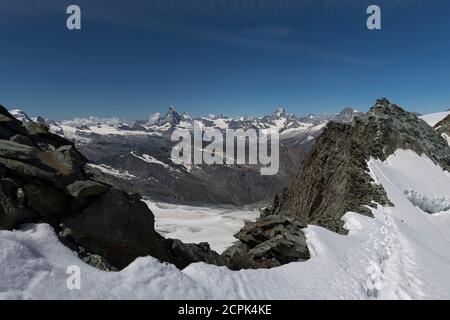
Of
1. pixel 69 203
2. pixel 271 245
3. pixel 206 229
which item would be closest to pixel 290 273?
pixel 271 245

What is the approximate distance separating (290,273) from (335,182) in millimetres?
24948

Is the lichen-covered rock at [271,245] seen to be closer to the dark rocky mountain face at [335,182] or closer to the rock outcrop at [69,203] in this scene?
the dark rocky mountain face at [335,182]

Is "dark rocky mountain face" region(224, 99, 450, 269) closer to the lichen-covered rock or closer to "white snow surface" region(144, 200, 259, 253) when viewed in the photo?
the lichen-covered rock

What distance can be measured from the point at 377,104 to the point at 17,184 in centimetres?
5613

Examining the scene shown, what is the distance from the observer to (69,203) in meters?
18.5

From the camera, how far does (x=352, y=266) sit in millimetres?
20359

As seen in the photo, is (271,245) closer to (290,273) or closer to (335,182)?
(290,273)

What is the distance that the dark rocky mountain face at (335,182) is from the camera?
25938 millimetres

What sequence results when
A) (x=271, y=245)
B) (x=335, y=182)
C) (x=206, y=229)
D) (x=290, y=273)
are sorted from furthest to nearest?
(x=206, y=229) → (x=335, y=182) → (x=271, y=245) → (x=290, y=273)

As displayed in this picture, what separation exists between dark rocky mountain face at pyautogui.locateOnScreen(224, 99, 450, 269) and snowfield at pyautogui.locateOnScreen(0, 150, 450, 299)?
2394 mm

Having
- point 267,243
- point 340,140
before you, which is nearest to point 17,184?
point 267,243

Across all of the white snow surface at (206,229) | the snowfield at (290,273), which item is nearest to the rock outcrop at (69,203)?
the snowfield at (290,273)

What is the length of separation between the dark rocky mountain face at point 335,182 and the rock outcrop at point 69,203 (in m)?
7.49
